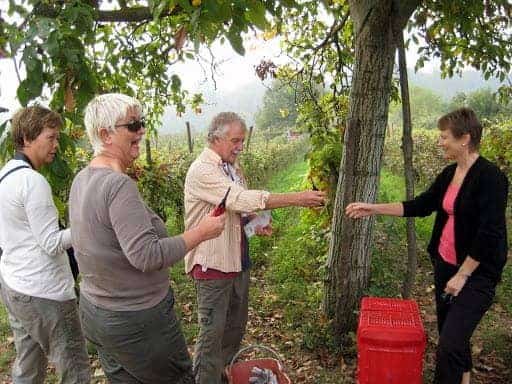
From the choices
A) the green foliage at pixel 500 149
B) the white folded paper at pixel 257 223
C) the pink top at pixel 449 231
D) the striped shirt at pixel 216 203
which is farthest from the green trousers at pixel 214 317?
the green foliage at pixel 500 149

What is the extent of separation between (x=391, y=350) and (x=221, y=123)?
1616 millimetres

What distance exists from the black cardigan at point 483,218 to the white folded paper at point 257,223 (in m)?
1.20

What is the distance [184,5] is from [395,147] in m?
13.5

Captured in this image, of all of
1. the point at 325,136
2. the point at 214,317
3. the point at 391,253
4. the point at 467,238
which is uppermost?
the point at 325,136

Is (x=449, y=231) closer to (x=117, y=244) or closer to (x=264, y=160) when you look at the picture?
(x=117, y=244)

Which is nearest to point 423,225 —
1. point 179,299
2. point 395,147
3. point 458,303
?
point 179,299

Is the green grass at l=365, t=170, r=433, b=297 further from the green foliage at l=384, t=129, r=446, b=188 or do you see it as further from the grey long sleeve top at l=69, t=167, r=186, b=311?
the grey long sleeve top at l=69, t=167, r=186, b=311

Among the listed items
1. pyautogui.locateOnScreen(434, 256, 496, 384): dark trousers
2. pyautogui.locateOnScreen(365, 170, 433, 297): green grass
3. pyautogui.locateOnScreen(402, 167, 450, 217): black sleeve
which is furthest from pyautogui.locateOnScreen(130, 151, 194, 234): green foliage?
pyautogui.locateOnScreen(434, 256, 496, 384): dark trousers

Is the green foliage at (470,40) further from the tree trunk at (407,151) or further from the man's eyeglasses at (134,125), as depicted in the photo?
the man's eyeglasses at (134,125)

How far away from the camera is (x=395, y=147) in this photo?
14.5 m

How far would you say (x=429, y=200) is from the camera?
2910 millimetres

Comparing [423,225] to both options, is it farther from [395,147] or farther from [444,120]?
[395,147]

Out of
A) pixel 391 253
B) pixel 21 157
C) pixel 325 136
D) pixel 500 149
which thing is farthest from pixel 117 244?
pixel 500 149

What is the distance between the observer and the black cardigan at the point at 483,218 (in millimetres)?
2438
